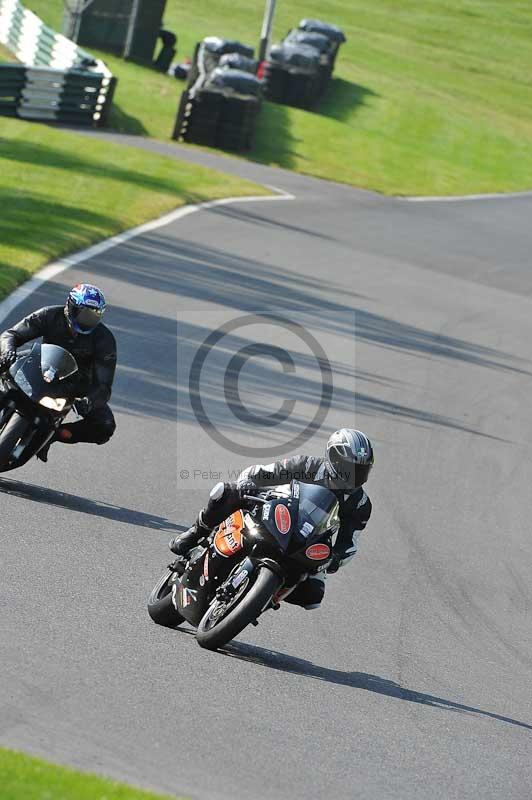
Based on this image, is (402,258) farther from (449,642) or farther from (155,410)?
(449,642)

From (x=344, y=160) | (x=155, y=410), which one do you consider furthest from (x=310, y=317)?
(x=344, y=160)

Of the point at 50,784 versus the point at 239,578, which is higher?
the point at 50,784

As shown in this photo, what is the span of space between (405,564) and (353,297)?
11.8 meters

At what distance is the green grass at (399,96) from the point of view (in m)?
39.6

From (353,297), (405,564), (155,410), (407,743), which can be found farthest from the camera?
(353,297)

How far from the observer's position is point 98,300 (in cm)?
1059

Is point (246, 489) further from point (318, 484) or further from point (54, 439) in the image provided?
point (54, 439)

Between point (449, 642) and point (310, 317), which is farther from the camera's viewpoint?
point (310, 317)

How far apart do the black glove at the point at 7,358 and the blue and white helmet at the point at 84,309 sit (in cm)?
53

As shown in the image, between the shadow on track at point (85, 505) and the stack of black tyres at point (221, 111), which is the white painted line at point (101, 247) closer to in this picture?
the stack of black tyres at point (221, 111)

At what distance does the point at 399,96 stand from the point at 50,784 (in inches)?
2002

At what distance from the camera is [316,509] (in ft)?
26.2

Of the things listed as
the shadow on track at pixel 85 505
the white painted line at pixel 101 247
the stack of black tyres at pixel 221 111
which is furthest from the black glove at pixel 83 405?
the stack of black tyres at pixel 221 111

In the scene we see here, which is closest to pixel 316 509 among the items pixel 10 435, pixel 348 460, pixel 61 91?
pixel 348 460
